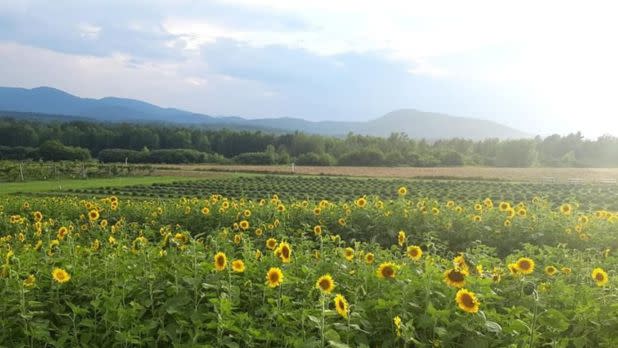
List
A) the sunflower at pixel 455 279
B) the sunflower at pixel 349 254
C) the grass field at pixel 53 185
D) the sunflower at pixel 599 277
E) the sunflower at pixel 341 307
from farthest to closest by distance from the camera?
1. the grass field at pixel 53 185
2. the sunflower at pixel 349 254
3. the sunflower at pixel 599 277
4. the sunflower at pixel 455 279
5. the sunflower at pixel 341 307

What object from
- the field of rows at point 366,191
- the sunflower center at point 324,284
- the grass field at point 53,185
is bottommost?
the grass field at point 53,185

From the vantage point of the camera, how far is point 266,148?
102m

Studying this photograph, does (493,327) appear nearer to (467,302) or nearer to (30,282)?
(467,302)

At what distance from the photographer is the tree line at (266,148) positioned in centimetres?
8644

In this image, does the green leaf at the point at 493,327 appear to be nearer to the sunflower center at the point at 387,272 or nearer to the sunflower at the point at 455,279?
the sunflower at the point at 455,279

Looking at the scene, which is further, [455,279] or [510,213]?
[510,213]

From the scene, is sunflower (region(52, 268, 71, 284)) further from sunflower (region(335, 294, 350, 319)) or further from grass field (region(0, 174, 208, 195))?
grass field (region(0, 174, 208, 195))

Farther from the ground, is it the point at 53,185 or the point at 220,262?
the point at 220,262

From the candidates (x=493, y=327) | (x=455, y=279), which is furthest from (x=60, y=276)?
(x=493, y=327)

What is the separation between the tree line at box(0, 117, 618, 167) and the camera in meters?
86.4

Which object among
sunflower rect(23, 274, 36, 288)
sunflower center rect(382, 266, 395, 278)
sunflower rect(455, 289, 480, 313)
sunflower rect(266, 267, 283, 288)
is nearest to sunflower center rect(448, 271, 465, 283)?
sunflower rect(455, 289, 480, 313)

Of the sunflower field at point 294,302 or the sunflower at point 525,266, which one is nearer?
the sunflower field at point 294,302

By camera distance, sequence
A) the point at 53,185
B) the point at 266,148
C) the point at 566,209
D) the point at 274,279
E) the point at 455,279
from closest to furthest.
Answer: the point at 455,279, the point at 274,279, the point at 566,209, the point at 53,185, the point at 266,148

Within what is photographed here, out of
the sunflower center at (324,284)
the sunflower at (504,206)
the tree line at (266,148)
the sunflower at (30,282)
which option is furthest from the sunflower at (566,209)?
the tree line at (266,148)
